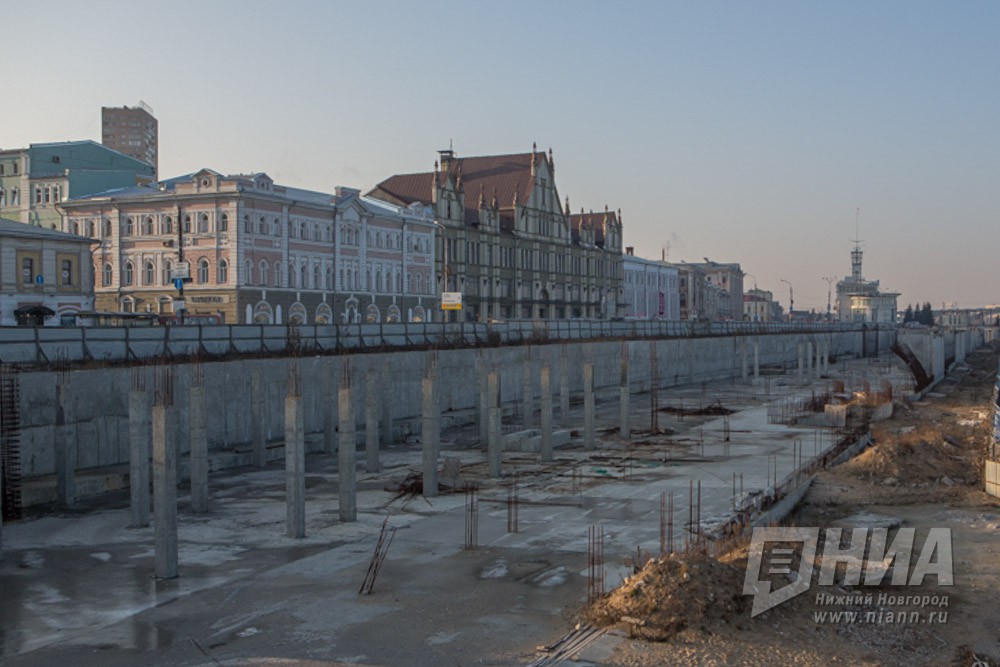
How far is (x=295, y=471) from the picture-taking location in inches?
723

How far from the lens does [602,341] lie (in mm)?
58125

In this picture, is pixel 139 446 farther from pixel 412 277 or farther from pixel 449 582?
pixel 412 277

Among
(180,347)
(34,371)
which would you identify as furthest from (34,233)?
(34,371)

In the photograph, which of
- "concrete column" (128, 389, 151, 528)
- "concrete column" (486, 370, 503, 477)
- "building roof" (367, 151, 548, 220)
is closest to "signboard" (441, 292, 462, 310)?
"building roof" (367, 151, 548, 220)

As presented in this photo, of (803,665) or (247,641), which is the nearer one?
(803,665)

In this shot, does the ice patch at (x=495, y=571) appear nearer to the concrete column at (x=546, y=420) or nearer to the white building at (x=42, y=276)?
the concrete column at (x=546, y=420)

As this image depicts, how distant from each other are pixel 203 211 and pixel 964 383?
55.5 meters

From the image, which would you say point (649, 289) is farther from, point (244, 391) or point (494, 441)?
point (494, 441)

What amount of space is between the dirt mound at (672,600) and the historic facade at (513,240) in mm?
55511

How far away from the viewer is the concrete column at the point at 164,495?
614 inches

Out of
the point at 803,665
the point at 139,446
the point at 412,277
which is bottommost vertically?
the point at 803,665

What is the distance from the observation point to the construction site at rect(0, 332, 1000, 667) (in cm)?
1257

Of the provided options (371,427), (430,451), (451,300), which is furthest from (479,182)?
(430,451)

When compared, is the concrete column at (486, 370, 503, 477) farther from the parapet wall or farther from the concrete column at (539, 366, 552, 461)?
the concrete column at (539, 366, 552, 461)
